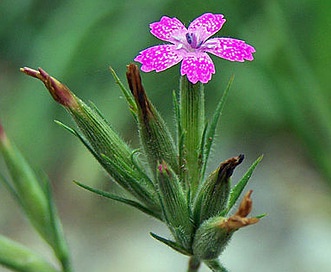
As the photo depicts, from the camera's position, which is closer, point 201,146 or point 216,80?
point 201,146

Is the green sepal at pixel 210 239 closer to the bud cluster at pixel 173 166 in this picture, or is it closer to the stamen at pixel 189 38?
the bud cluster at pixel 173 166

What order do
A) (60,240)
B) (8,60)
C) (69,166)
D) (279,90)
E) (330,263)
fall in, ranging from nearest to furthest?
(60,240), (279,90), (330,263), (69,166), (8,60)

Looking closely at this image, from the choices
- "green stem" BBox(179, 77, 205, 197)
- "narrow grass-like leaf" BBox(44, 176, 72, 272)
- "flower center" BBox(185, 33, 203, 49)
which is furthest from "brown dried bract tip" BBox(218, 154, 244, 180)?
"narrow grass-like leaf" BBox(44, 176, 72, 272)

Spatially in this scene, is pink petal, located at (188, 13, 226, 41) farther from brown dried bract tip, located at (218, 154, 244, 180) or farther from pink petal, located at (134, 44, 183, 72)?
brown dried bract tip, located at (218, 154, 244, 180)

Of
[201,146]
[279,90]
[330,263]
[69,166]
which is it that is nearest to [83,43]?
[69,166]

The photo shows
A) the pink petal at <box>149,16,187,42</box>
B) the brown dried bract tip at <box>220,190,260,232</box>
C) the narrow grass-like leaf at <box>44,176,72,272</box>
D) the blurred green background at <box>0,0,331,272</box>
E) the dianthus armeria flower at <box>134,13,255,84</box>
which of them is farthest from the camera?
the blurred green background at <box>0,0,331,272</box>

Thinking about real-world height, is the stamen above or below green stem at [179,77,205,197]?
above

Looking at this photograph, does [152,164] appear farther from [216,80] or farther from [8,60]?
[8,60]
